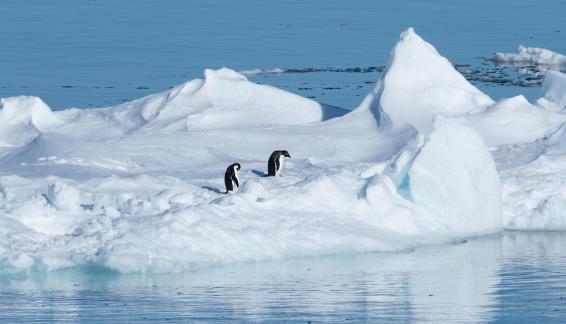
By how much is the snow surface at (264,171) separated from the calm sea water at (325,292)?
0.26 metres

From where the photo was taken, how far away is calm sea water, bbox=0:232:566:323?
40.2 ft

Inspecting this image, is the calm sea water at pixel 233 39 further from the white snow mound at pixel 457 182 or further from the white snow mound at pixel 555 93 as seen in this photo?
the white snow mound at pixel 457 182

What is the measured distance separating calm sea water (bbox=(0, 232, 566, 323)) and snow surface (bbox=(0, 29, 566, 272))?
10.4 inches

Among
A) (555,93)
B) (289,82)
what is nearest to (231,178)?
(555,93)

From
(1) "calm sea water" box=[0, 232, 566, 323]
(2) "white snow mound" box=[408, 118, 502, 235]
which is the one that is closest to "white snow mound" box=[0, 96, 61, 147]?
(2) "white snow mound" box=[408, 118, 502, 235]

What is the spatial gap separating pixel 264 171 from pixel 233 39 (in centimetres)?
1704

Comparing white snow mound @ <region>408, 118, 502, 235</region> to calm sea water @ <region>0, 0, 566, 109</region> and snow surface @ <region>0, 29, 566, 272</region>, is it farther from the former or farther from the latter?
calm sea water @ <region>0, 0, 566, 109</region>

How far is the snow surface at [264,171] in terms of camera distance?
1455 centimetres

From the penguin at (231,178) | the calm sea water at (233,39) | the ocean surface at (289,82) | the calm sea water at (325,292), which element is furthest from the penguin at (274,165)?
the calm sea water at (233,39)

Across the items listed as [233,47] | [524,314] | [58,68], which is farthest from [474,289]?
[233,47]

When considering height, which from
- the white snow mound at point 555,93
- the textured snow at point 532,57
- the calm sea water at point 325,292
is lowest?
the calm sea water at point 325,292

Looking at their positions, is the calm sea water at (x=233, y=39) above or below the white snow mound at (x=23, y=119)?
above

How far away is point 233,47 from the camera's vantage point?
3369 centimetres

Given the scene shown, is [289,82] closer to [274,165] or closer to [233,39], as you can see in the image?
[233,39]
